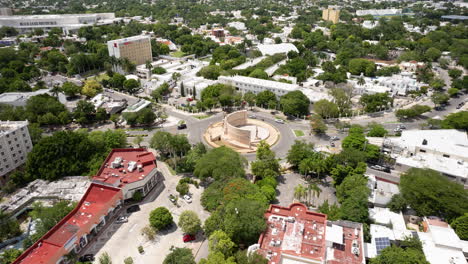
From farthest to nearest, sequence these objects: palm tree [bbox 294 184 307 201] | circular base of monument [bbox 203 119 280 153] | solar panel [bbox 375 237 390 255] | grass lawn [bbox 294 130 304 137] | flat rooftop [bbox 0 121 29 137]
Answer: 1. grass lawn [bbox 294 130 304 137]
2. circular base of monument [bbox 203 119 280 153]
3. flat rooftop [bbox 0 121 29 137]
4. palm tree [bbox 294 184 307 201]
5. solar panel [bbox 375 237 390 255]

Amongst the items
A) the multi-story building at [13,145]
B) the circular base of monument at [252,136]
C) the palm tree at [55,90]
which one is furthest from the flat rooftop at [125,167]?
the palm tree at [55,90]

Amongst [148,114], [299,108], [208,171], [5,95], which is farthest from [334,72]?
[5,95]

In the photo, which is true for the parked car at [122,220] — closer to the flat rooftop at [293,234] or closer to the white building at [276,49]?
the flat rooftop at [293,234]

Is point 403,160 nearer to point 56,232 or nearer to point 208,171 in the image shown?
point 208,171

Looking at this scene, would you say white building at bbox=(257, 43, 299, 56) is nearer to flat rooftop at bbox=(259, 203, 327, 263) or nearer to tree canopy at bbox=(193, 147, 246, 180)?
tree canopy at bbox=(193, 147, 246, 180)

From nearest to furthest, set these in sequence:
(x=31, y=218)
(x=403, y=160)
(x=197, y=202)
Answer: (x=31, y=218)
(x=197, y=202)
(x=403, y=160)

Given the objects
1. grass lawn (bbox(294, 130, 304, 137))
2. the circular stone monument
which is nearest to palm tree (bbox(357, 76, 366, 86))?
grass lawn (bbox(294, 130, 304, 137))

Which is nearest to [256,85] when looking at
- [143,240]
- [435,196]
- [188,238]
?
[435,196]

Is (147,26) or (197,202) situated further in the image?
(147,26)
